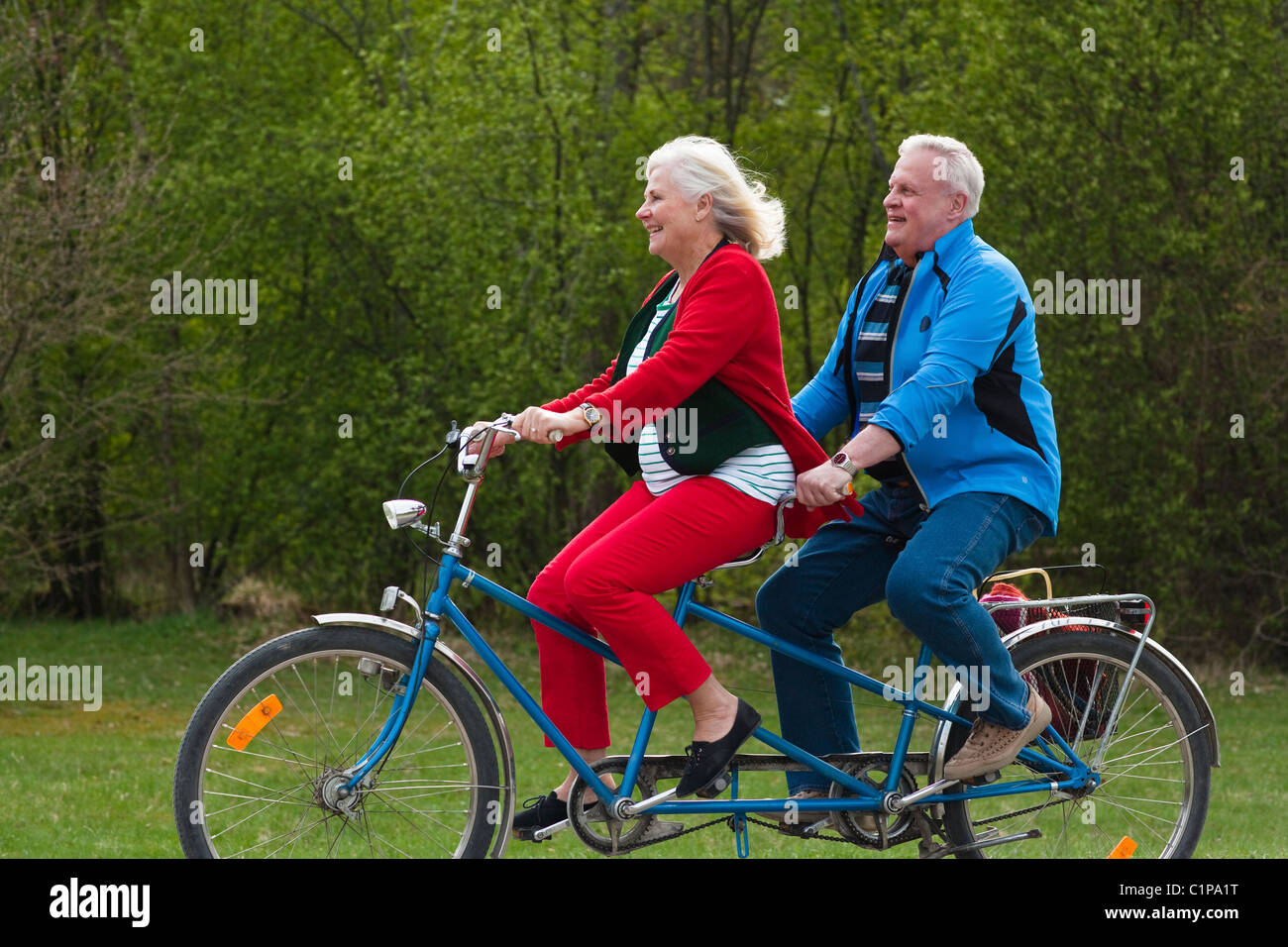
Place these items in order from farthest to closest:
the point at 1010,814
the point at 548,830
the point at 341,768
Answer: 1. the point at 1010,814
2. the point at 548,830
3. the point at 341,768

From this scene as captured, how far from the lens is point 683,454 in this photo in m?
3.89

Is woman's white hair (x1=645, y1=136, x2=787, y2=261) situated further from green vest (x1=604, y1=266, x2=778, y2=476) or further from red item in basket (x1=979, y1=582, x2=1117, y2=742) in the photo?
red item in basket (x1=979, y1=582, x2=1117, y2=742)

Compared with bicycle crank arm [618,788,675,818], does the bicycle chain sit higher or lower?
lower

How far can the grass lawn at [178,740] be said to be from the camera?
19.7ft

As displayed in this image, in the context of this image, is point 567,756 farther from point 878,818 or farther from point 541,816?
point 878,818

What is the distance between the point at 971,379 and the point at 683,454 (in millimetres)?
730

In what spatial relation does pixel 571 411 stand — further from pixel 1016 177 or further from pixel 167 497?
pixel 167 497

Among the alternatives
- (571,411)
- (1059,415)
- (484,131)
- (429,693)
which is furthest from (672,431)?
(484,131)

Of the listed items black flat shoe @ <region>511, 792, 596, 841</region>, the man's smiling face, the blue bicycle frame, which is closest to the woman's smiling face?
the man's smiling face

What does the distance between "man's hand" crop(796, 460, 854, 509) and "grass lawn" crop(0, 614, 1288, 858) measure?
1.74 feet

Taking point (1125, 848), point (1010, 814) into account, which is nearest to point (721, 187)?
point (1010, 814)

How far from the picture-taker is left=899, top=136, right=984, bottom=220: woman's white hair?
4.09 m

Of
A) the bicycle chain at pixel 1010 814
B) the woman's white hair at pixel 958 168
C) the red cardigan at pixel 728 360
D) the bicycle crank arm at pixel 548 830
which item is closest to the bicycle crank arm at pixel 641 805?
the bicycle crank arm at pixel 548 830

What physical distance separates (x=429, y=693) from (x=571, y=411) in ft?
2.61
